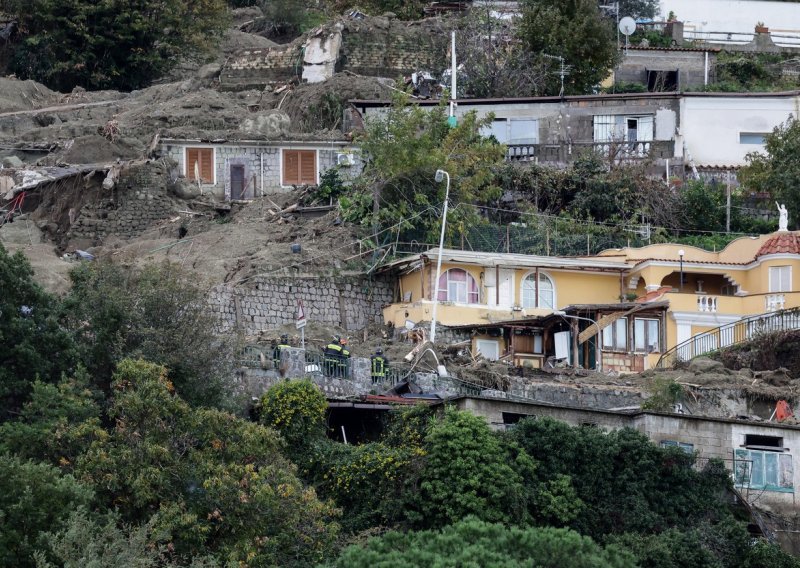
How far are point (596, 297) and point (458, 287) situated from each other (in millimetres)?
3713

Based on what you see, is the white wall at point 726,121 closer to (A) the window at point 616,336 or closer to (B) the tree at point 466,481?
(A) the window at point 616,336

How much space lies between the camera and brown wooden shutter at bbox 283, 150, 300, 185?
176 feet

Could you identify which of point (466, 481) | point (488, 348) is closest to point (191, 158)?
point (488, 348)

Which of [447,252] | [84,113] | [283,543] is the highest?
[84,113]

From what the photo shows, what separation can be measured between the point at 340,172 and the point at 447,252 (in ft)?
18.9

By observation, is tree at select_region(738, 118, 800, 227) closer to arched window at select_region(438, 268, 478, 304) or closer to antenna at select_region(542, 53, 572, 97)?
antenna at select_region(542, 53, 572, 97)

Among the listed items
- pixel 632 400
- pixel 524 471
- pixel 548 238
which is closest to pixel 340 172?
pixel 548 238

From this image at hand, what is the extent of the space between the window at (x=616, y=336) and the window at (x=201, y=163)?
12141 mm

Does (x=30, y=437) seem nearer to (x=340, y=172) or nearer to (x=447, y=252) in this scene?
(x=447, y=252)

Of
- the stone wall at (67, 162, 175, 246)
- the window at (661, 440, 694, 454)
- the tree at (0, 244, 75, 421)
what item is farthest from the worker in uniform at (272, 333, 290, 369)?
the stone wall at (67, 162, 175, 246)

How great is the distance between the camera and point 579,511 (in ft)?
122

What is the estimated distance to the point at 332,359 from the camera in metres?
42.3

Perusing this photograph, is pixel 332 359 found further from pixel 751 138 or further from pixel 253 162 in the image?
pixel 751 138

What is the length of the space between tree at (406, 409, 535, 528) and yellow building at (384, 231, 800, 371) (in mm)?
10278
